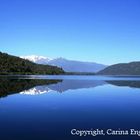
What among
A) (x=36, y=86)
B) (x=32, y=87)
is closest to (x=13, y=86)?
(x=32, y=87)

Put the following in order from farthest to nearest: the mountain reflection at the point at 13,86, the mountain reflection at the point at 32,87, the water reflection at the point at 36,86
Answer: the water reflection at the point at 36,86 < the mountain reflection at the point at 32,87 < the mountain reflection at the point at 13,86

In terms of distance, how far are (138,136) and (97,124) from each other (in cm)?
546

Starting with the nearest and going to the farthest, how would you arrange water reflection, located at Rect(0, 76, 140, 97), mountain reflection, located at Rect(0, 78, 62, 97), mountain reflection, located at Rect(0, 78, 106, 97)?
mountain reflection, located at Rect(0, 78, 62, 97), mountain reflection, located at Rect(0, 78, 106, 97), water reflection, located at Rect(0, 76, 140, 97)

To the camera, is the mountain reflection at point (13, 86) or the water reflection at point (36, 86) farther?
the water reflection at point (36, 86)

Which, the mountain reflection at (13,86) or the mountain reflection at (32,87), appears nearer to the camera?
the mountain reflection at (13,86)

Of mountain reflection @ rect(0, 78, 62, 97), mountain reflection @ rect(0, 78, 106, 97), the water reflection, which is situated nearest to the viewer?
mountain reflection @ rect(0, 78, 62, 97)

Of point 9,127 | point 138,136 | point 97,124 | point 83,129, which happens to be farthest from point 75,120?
point 138,136

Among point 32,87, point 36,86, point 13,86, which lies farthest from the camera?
point 36,86

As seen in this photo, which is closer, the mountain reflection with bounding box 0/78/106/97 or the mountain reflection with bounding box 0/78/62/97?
the mountain reflection with bounding box 0/78/62/97

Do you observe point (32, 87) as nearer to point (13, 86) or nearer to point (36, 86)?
point (13, 86)

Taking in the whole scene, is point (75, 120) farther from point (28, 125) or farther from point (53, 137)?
point (53, 137)

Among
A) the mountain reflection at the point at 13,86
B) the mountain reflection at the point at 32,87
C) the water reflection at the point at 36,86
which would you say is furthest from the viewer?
the water reflection at the point at 36,86

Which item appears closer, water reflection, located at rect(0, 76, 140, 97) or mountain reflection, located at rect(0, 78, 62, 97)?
mountain reflection, located at rect(0, 78, 62, 97)

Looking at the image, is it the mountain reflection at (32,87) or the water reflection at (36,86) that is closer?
the mountain reflection at (32,87)
